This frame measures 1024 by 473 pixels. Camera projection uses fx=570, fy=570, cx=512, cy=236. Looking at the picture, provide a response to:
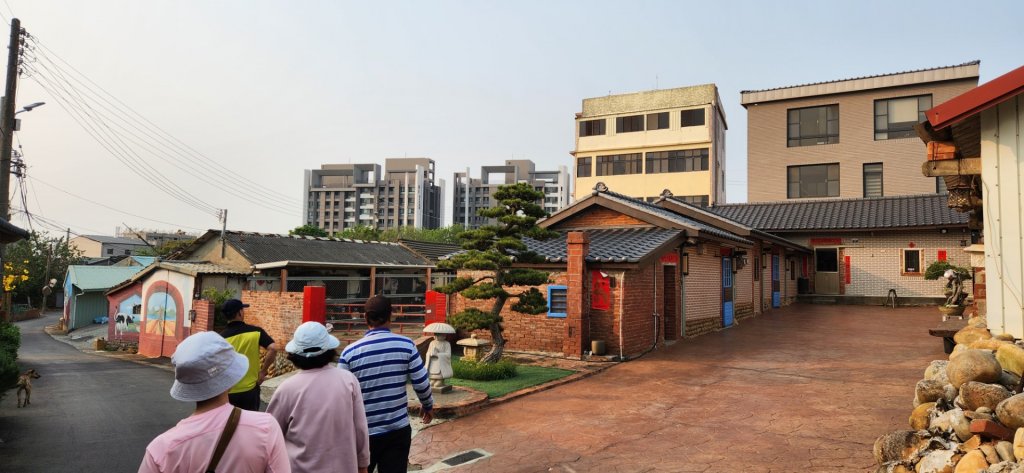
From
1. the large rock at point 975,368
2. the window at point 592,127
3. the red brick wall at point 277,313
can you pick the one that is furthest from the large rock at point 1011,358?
the window at point 592,127

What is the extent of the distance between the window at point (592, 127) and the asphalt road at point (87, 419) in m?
38.7

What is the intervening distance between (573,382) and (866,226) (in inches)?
782

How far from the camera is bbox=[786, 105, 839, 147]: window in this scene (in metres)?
30.3

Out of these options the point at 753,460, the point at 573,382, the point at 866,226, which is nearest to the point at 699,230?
the point at 573,382

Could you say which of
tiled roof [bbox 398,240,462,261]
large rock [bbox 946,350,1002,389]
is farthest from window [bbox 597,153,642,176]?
large rock [bbox 946,350,1002,389]

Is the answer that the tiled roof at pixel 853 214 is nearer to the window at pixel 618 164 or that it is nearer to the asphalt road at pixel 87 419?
the window at pixel 618 164

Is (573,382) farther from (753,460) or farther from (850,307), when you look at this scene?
(850,307)

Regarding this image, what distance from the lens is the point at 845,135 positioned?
1172 inches

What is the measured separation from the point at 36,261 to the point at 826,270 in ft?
182

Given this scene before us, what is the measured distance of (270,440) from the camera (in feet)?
7.43

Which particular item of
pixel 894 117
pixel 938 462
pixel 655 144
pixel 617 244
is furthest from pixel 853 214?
pixel 938 462

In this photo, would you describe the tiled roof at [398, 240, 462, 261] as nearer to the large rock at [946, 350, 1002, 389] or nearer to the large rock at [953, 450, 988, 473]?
the large rock at [946, 350, 1002, 389]

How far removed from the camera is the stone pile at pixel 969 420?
3.97 meters

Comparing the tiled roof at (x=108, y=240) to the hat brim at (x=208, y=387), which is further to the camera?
the tiled roof at (x=108, y=240)
